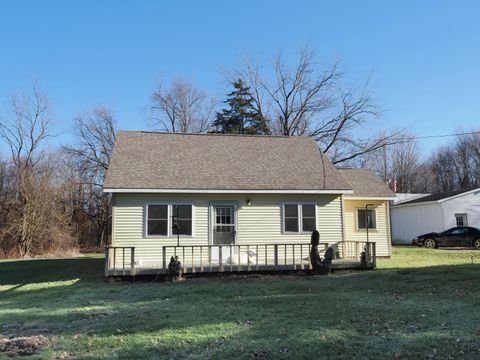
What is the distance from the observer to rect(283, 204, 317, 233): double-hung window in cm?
1591

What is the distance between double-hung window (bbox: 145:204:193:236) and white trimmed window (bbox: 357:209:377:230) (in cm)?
763

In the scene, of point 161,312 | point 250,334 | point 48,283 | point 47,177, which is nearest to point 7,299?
point 48,283

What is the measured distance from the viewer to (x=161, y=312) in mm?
8109

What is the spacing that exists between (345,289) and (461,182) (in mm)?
50585

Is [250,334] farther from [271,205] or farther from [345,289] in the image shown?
[271,205]

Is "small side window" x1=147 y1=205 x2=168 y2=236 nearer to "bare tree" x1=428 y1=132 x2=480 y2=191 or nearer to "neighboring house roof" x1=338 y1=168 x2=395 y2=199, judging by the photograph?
"neighboring house roof" x1=338 y1=168 x2=395 y2=199

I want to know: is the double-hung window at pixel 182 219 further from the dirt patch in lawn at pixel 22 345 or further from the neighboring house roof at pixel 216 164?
the dirt patch in lawn at pixel 22 345

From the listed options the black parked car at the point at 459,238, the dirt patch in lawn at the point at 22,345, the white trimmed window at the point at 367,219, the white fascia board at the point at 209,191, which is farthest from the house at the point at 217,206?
the black parked car at the point at 459,238

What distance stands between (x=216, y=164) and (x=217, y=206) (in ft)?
6.97

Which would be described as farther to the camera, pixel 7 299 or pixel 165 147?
pixel 165 147

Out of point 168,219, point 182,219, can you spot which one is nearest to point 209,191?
point 182,219

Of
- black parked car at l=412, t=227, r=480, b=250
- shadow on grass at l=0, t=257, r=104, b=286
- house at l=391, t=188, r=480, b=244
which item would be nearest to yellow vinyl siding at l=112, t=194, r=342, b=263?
shadow on grass at l=0, t=257, r=104, b=286

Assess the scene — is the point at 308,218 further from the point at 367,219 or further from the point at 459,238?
the point at 459,238

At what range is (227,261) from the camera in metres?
13.9
